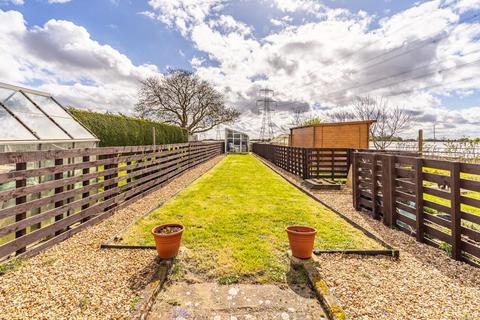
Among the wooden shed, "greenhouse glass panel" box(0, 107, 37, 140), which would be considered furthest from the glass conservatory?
"greenhouse glass panel" box(0, 107, 37, 140)

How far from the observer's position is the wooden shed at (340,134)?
13.4m

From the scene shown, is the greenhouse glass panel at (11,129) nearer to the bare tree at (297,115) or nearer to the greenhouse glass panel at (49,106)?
the greenhouse glass panel at (49,106)

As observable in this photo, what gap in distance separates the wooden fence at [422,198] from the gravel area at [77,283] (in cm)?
376

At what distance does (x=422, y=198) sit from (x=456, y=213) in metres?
0.61

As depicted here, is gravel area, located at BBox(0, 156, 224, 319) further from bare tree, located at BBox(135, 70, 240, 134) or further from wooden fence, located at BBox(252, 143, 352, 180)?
bare tree, located at BBox(135, 70, 240, 134)

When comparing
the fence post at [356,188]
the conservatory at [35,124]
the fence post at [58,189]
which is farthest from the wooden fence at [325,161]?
the fence post at [58,189]

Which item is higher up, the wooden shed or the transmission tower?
the transmission tower

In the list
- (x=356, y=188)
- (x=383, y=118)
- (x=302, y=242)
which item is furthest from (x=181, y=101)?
(x=302, y=242)

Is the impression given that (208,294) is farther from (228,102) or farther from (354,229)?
(228,102)

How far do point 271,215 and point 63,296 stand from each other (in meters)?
3.47

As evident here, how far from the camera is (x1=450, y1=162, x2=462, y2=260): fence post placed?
302 centimetres

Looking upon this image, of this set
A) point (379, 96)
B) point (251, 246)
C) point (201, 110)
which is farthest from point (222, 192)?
point (379, 96)

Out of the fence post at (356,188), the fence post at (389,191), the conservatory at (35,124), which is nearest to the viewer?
Result: the conservatory at (35,124)

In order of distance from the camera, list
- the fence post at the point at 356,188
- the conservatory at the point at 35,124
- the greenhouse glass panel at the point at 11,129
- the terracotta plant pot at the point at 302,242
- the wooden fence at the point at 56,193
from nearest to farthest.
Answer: the terracotta plant pot at the point at 302,242
the wooden fence at the point at 56,193
the greenhouse glass panel at the point at 11,129
the conservatory at the point at 35,124
the fence post at the point at 356,188
